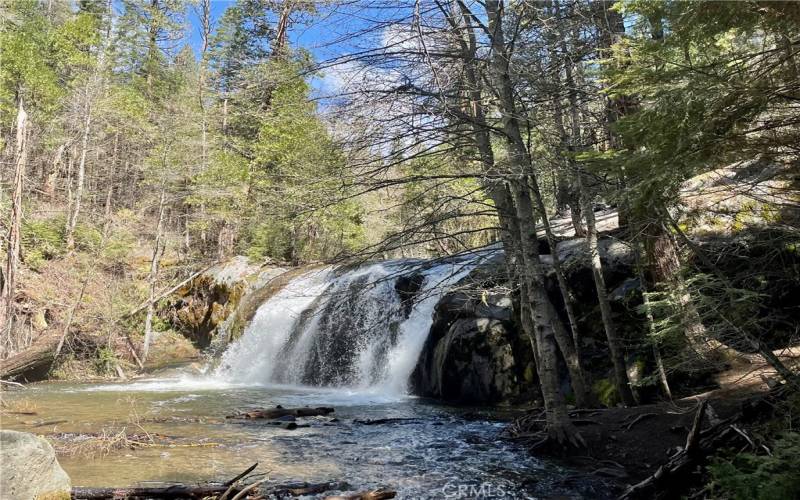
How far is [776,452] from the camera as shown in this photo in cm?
400

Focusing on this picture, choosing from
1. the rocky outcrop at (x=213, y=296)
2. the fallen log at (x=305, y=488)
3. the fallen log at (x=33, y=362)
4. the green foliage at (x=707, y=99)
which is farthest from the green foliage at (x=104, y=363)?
the green foliage at (x=707, y=99)

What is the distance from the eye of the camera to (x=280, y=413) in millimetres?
10484

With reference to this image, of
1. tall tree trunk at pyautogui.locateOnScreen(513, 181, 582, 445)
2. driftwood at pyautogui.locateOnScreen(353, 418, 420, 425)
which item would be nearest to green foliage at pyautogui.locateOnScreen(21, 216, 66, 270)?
driftwood at pyautogui.locateOnScreen(353, 418, 420, 425)

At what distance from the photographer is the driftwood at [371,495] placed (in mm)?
5135

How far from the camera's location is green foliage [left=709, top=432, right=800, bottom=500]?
3643 millimetres

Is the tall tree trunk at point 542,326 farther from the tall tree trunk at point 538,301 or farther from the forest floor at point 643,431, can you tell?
the forest floor at point 643,431

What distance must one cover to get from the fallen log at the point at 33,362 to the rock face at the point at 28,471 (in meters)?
12.0

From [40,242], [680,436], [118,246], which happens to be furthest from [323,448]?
[40,242]

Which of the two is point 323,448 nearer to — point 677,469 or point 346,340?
point 677,469

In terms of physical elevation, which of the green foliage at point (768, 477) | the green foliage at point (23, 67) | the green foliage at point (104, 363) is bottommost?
the green foliage at point (768, 477)

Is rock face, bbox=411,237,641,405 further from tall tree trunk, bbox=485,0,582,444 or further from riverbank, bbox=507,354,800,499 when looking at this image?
tall tree trunk, bbox=485,0,582,444

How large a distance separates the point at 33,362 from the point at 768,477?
694 inches

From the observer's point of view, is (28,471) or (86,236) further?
(86,236)

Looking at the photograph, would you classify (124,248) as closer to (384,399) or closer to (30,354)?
(30,354)
